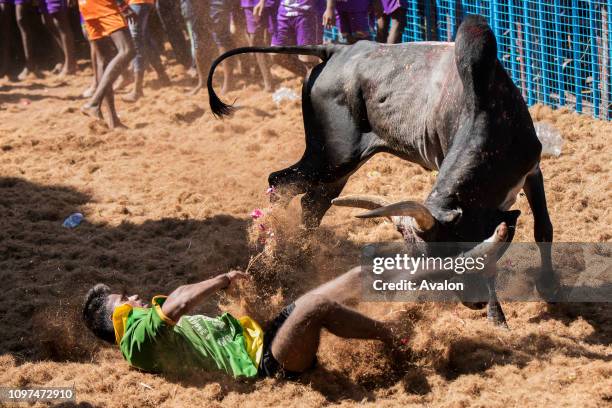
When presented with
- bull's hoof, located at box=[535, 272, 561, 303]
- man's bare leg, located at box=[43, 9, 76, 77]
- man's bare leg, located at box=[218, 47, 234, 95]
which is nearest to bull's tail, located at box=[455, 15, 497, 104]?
bull's hoof, located at box=[535, 272, 561, 303]

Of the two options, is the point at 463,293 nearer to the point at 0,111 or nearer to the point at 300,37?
the point at 300,37

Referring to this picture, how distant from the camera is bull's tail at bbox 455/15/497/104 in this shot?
4.53 meters

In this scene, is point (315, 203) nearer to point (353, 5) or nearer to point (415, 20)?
point (353, 5)

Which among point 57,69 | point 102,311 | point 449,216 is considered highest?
point 449,216

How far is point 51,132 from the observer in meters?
9.20

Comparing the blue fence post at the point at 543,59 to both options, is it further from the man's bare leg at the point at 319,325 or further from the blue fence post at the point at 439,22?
the man's bare leg at the point at 319,325

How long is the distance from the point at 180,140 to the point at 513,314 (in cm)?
483

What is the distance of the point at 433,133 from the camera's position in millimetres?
4949

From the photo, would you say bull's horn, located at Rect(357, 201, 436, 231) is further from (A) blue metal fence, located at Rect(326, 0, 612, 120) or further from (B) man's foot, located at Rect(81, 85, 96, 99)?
(B) man's foot, located at Rect(81, 85, 96, 99)

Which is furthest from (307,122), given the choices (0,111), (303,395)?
(0,111)

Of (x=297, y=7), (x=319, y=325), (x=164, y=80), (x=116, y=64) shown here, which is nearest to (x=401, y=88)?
(x=319, y=325)

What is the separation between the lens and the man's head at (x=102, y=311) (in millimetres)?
4422

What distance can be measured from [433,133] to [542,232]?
0.82 meters

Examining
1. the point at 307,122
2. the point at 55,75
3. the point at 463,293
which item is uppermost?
the point at 307,122
